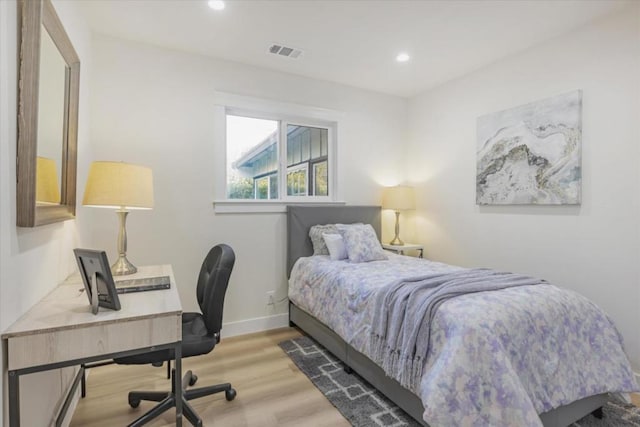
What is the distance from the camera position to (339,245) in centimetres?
312

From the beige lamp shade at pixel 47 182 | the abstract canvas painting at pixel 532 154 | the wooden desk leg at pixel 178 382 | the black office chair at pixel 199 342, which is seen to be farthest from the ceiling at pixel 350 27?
the wooden desk leg at pixel 178 382

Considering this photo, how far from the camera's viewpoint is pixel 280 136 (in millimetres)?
3541

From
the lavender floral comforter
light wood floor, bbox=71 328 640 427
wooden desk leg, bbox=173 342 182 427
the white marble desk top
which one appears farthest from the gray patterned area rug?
the white marble desk top

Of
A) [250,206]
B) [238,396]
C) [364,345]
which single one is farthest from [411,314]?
[250,206]

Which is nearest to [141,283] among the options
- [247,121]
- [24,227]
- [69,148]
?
[24,227]

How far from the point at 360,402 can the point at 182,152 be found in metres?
2.53

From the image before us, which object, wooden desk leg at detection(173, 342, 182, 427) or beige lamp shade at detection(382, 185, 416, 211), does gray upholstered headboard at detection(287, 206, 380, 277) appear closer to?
beige lamp shade at detection(382, 185, 416, 211)

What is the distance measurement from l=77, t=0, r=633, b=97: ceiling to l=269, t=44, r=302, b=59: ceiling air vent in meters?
0.05

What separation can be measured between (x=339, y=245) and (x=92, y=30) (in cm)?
278

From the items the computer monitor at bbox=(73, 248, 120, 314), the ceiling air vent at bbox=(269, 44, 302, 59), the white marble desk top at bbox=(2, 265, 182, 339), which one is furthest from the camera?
the ceiling air vent at bbox=(269, 44, 302, 59)

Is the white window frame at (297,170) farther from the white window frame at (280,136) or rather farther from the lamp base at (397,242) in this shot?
the lamp base at (397,242)

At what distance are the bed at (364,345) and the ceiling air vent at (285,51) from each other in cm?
149

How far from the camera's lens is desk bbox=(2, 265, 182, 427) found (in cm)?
110

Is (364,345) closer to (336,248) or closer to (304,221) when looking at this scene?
(336,248)
